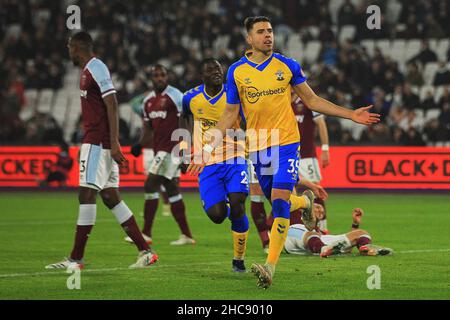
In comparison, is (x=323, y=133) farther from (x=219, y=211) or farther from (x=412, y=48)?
(x=412, y=48)

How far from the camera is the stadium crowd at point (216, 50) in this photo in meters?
27.1

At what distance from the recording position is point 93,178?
37.1ft

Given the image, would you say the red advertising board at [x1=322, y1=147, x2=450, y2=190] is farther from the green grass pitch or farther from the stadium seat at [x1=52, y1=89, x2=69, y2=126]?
the stadium seat at [x1=52, y1=89, x2=69, y2=126]

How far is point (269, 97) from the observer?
33.2ft

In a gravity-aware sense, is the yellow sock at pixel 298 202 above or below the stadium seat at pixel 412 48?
below

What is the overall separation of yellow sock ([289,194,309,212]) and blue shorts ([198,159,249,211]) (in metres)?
0.76

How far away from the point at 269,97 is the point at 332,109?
0.66 m

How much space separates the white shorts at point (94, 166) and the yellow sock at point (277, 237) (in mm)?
2453

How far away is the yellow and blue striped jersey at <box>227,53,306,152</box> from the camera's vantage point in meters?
10.1

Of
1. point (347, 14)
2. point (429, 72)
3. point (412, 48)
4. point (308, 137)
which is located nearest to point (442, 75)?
point (429, 72)

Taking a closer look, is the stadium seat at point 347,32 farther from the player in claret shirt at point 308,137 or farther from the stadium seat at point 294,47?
the player in claret shirt at point 308,137

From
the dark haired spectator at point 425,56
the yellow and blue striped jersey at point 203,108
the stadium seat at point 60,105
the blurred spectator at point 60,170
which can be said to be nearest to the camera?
the yellow and blue striped jersey at point 203,108

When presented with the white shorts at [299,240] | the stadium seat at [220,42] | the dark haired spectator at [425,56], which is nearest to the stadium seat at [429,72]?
the dark haired spectator at [425,56]
